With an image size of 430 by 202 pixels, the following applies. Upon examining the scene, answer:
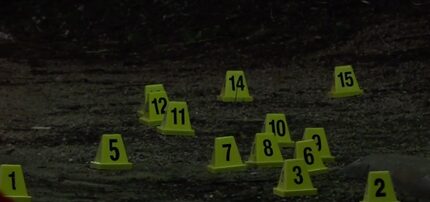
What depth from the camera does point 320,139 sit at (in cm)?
1022

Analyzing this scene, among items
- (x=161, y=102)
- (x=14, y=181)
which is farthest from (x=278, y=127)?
(x=14, y=181)

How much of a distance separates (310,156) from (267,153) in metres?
0.56

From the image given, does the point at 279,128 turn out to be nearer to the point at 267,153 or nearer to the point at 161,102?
the point at 267,153

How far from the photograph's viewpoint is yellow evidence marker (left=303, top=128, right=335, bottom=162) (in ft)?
33.4

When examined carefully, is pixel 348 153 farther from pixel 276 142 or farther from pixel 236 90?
pixel 236 90

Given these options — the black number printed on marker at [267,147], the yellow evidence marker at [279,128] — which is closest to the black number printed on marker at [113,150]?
the black number printed on marker at [267,147]

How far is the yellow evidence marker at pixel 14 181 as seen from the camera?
881 centimetres

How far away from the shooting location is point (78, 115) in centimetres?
1379

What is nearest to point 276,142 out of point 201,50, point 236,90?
point 236,90

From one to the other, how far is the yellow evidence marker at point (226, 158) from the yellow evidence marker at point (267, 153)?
154mm

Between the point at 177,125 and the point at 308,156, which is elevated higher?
the point at 308,156

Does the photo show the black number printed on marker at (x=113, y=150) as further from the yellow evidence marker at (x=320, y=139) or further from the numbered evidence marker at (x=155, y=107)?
the numbered evidence marker at (x=155, y=107)

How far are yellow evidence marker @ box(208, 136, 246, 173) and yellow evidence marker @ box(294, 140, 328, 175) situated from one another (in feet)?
2.23

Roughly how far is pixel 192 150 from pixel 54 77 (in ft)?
22.9
